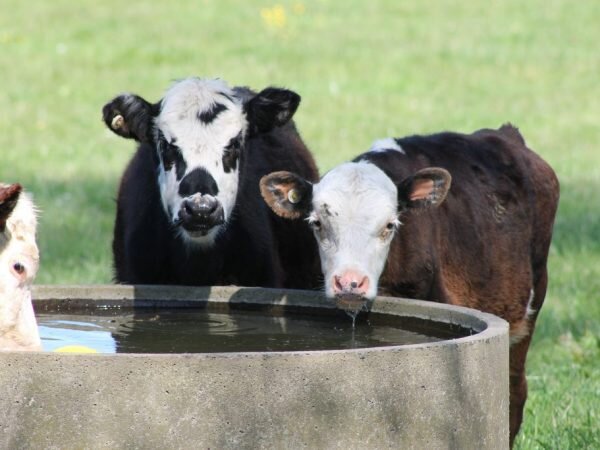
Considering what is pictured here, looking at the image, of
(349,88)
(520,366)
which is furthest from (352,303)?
(349,88)

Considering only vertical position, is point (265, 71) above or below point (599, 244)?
above

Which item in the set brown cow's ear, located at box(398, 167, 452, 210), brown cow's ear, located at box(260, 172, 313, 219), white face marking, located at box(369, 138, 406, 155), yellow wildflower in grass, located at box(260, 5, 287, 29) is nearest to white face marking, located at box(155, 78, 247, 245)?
brown cow's ear, located at box(260, 172, 313, 219)

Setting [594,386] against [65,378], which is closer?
[65,378]

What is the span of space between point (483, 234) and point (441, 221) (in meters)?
0.41

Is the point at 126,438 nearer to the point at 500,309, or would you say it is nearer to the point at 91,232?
the point at 500,309

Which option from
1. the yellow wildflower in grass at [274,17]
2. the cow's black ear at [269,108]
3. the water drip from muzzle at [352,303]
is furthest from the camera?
the yellow wildflower in grass at [274,17]

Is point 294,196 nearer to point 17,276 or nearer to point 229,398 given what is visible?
point 17,276

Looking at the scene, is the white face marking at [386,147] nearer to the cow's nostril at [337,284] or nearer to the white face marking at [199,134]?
the white face marking at [199,134]

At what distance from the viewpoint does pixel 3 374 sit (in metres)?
3.62

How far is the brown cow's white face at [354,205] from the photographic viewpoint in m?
5.65

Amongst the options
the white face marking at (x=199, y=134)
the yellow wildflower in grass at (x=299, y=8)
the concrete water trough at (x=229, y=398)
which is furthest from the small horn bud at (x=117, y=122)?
the yellow wildflower in grass at (x=299, y=8)

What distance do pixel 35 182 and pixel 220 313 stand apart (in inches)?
300

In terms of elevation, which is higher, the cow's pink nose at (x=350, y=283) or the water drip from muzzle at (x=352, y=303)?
the cow's pink nose at (x=350, y=283)

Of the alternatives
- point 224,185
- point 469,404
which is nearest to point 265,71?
point 224,185
